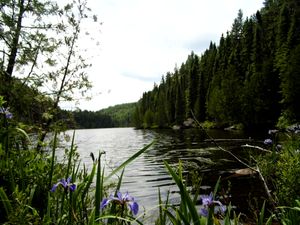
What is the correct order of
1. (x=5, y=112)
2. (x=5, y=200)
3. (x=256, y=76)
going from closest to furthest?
1. (x=5, y=200)
2. (x=5, y=112)
3. (x=256, y=76)

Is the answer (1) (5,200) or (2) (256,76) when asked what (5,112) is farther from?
(2) (256,76)

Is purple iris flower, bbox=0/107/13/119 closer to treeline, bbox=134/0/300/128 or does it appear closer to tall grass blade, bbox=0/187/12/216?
tall grass blade, bbox=0/187/12/216

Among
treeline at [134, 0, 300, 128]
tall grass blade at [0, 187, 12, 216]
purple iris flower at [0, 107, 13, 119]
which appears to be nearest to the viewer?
tall grass blade at [0, 187, 12, 216]

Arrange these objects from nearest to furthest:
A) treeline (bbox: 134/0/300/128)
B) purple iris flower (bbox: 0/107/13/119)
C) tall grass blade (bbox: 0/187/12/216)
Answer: tall grass blade (bbox: 0/187/12/216)
purple iris flower (bbox: 0/107/13/119)
treeline (bbox: 134/0/300/128)

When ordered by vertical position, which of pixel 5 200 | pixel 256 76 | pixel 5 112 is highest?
pixel 256 76

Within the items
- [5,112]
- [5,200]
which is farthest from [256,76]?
[5,200]

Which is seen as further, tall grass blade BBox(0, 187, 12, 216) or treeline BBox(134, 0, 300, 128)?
treeline BBox(134, 0, 300, 128)

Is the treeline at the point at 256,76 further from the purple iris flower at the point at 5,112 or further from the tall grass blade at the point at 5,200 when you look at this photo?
the tall grass blade at the point at 5,200

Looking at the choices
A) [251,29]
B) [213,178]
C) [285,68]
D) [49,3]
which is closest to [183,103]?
[251,29]

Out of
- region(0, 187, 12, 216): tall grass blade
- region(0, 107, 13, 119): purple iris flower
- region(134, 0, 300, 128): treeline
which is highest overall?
region(134, 0, 300, 128): treeline

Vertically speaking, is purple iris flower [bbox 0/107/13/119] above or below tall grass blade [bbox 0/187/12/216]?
above

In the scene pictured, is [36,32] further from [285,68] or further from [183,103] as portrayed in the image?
[183,103]

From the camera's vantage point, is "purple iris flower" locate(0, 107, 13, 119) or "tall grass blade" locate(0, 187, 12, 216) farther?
"purple iris flower" locate(0, 107, 13, 119)

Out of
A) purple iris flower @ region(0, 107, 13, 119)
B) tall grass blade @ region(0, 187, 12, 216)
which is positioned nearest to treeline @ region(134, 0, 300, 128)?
purple iris flower @ region(0, 107, 13, 119)
